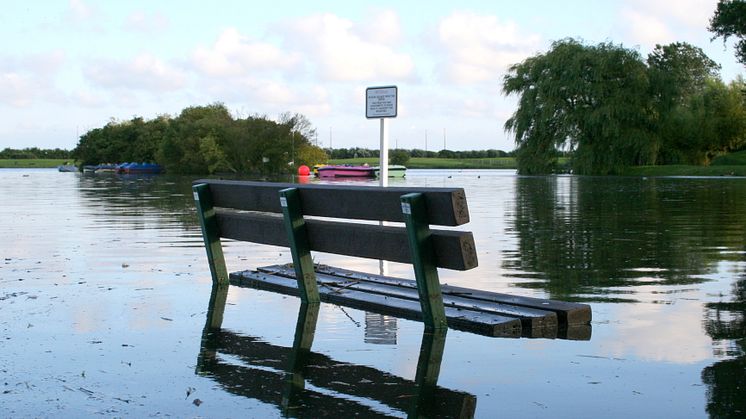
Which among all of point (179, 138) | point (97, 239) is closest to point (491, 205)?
point (97, 239)

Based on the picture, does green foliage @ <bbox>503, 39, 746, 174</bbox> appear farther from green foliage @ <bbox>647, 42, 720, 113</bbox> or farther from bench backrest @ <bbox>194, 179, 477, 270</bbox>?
bench backrest @ <bbox>194, 179, 477, 270</bbox>

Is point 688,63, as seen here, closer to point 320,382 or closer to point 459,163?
point 459,163

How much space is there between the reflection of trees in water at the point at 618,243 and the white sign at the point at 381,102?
2417 mm

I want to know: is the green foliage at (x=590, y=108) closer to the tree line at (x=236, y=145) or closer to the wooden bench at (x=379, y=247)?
the tree line at (x=236, y=145)

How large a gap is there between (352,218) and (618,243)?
26.9 feet

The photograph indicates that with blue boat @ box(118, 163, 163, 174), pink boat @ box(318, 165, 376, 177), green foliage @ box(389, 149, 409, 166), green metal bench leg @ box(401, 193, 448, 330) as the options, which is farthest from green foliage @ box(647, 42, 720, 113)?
green metal bench leg @ box(401, 193, 448, 330)

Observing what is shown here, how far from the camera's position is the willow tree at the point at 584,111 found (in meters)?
65.6

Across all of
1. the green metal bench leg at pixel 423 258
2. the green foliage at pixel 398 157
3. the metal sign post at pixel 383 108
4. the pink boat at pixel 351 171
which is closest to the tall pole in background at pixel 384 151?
the metal sign post at pixel 383 108

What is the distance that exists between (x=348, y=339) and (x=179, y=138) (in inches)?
4747

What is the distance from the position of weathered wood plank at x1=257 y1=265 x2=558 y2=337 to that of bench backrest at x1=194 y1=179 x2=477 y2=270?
665 mm

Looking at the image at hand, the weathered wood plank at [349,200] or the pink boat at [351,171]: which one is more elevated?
the weathered wood plank at [349,200]

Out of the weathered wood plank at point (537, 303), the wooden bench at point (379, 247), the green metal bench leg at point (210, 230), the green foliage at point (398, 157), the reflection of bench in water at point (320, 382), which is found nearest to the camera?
the reflection of bench in water at point (320, 382)

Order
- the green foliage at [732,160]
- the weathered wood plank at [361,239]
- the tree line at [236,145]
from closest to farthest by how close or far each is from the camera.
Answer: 1. the weathered wood plank at [361,239]
2. the green foliage at [732,160]
3. the tree line at [236,145]

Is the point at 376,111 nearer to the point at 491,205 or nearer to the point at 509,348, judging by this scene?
the point at 509,348
